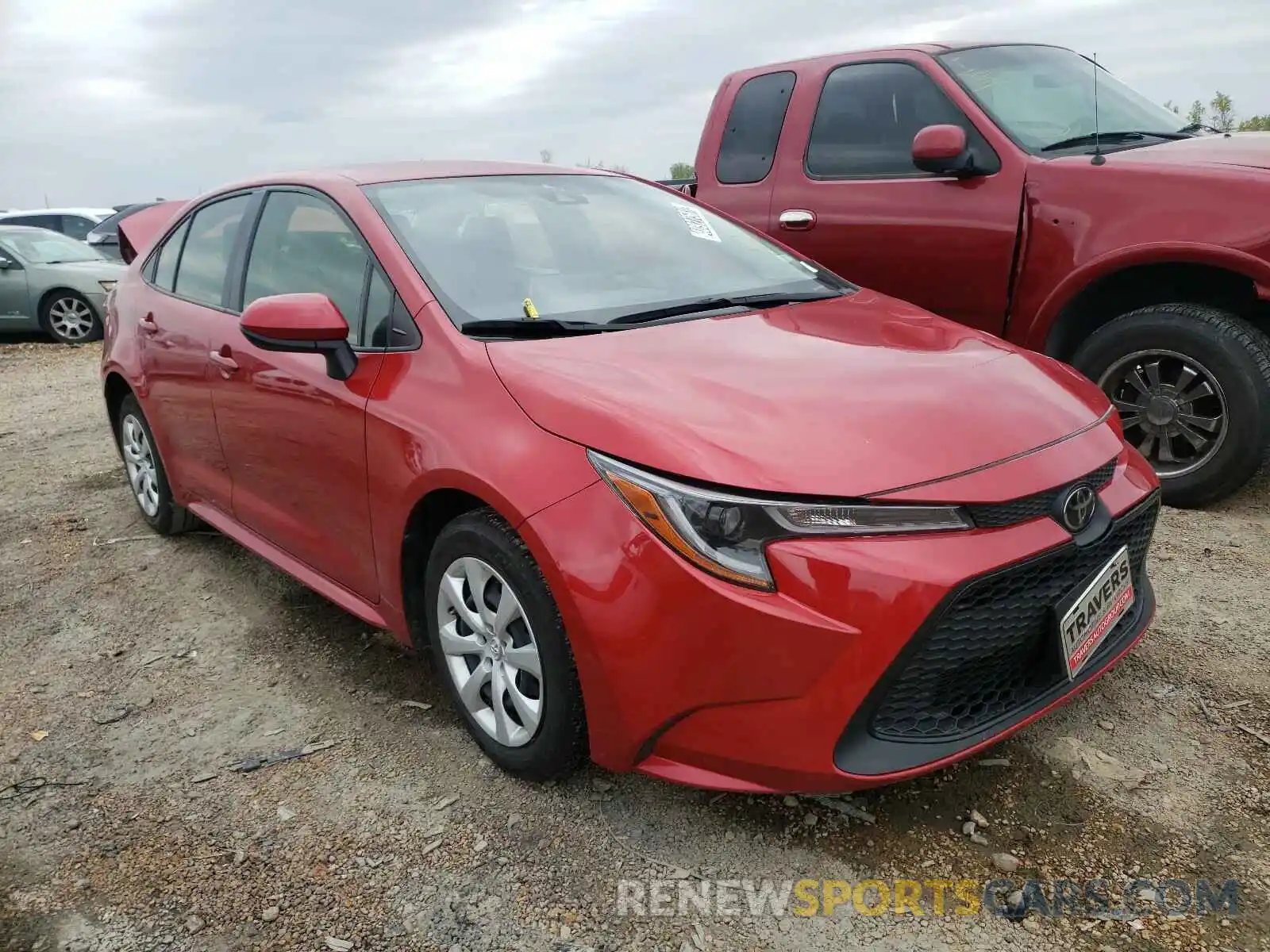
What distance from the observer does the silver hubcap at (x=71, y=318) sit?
37.1 ft

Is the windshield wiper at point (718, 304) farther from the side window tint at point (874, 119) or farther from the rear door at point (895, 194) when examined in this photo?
the side window tint at point (874, 119)

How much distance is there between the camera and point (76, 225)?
18969 millimetres

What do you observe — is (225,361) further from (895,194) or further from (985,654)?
(895,194)

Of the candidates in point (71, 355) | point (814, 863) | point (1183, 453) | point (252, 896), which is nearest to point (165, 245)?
point (252, 896)

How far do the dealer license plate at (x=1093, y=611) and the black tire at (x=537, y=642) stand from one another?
3.45 ft

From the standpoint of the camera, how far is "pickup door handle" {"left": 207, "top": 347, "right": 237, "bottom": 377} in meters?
3.35

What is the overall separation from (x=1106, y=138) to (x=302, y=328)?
361 centimetres

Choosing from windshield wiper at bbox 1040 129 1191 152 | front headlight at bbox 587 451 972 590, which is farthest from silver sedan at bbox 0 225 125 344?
front headlight at bbox 587 451 972 590

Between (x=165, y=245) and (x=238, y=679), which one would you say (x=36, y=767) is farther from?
(x=165, y=245)

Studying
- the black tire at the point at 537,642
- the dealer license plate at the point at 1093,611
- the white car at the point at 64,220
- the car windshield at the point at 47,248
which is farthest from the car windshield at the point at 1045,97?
the white car at the point at 64,220

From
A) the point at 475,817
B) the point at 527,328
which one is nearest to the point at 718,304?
the point at 527,328

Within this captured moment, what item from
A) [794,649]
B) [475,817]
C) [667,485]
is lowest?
[475,817]

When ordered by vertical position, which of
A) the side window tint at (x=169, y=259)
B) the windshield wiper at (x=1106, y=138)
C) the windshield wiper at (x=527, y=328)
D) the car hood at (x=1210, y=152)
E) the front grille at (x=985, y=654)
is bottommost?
the front grille at (x=985, y=654)

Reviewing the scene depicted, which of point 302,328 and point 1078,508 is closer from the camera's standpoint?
point 1078,508
